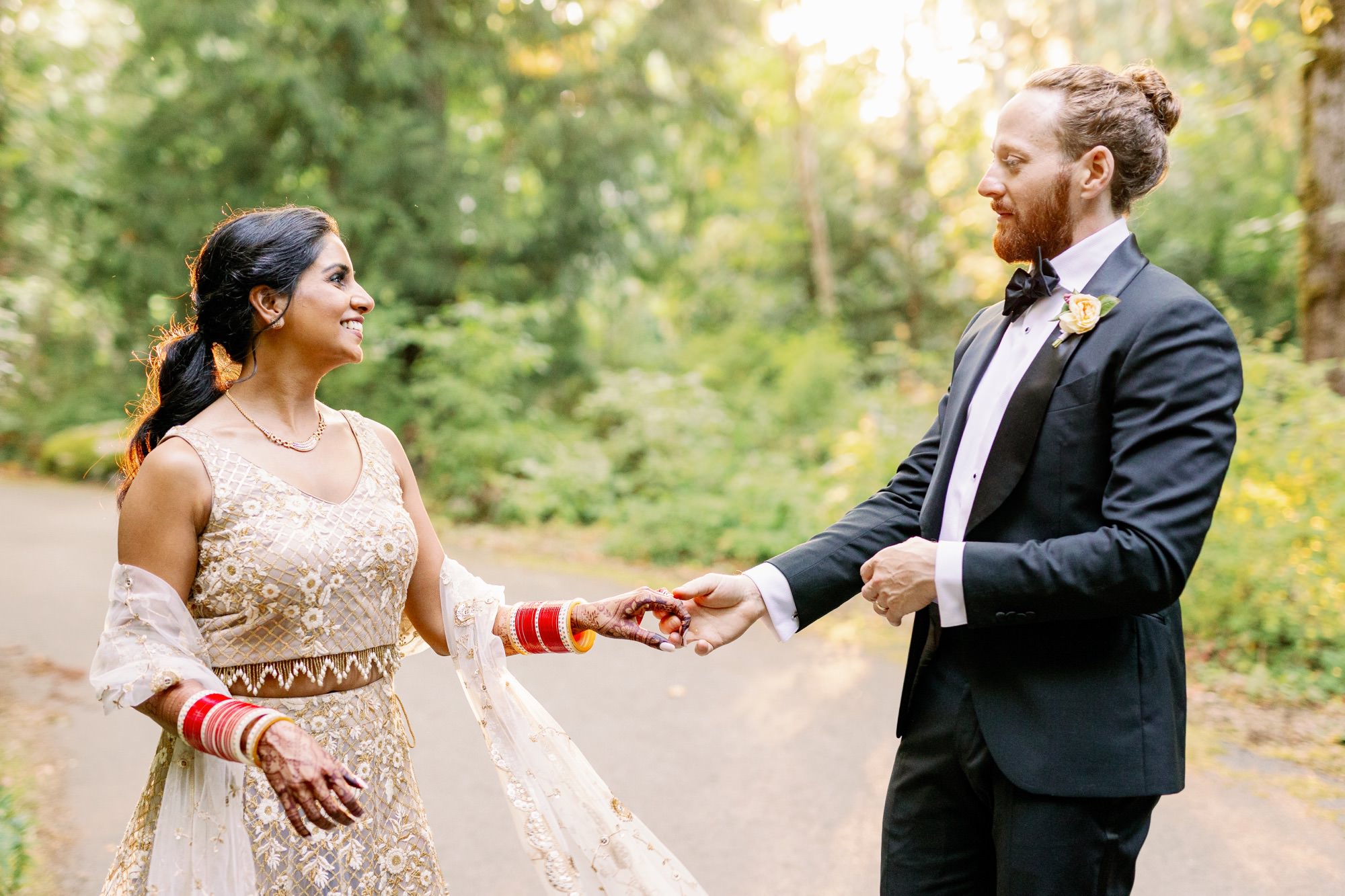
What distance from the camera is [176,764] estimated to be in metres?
2.04

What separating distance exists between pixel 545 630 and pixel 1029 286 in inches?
55.1

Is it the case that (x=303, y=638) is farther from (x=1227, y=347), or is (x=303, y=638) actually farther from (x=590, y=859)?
(x=1227, y=347)

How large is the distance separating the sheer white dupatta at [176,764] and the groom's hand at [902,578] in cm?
135

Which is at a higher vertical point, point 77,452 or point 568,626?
point 568,626

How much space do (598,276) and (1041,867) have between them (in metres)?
12.9

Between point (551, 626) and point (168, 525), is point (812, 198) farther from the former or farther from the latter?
point (168, 525)

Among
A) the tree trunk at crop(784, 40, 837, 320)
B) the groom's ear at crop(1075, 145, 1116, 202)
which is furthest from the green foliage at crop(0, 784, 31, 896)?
the tree trunk at crop(784, 40, 837, 320)

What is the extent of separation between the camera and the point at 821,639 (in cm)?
672

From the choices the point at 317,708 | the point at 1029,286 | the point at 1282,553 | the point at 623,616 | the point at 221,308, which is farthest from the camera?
the point at 1282,553

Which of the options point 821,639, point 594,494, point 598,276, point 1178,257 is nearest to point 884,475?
point 821,639

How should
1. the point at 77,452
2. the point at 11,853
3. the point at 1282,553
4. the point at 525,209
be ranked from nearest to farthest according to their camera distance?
the point at 11,853
the point at 1282,553
the point at 525,209
the point at 77,452

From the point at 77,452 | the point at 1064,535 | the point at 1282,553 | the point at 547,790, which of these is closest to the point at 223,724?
the point at 547,790

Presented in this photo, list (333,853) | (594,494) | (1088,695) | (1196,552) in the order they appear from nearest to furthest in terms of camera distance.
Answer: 1. (1196,552)
2. (1088,695)
3. (333,853)
4. (594,494)

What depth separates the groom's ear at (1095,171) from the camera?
1948 millimetres
